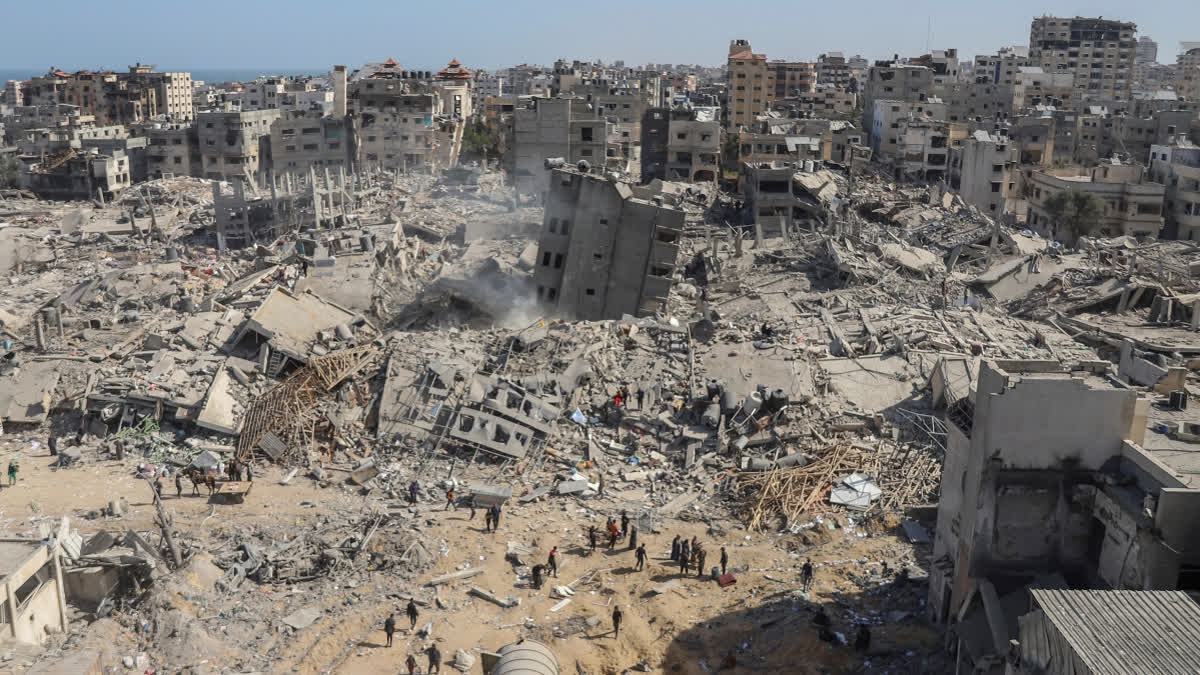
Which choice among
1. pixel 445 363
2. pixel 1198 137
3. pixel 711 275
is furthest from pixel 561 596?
pixel 1198 137

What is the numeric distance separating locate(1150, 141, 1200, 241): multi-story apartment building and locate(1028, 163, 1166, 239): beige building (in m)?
0.75

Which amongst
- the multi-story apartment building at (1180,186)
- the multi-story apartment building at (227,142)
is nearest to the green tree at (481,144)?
the multi-story apartment building at (227,142)

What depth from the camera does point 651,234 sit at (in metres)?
31.5

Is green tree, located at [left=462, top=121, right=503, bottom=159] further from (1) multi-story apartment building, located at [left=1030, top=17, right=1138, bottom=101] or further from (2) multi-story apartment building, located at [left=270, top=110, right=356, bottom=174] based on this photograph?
(1) multi-story apartment building, located at [left=1030, top=17, right=1138, bottom=101]

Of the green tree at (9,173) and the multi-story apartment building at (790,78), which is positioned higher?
the multi-story apartment building at (790,78)

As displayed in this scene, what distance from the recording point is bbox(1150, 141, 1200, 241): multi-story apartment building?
47.2 meters

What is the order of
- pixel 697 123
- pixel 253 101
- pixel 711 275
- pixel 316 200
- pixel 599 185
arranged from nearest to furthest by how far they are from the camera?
pixel 599 185
pixel 711 275
pixel 316 200
pixel 697 123
pixel 253 101

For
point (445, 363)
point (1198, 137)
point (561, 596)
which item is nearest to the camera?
point (561, 596)

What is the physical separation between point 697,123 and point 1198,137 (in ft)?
101

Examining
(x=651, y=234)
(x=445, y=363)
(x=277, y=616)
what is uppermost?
(x=651, y=234)

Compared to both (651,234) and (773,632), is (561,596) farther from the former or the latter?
(651,234)

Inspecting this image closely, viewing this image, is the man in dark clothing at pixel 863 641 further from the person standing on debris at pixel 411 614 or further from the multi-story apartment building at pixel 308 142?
the multi-story apartment building at pixel 308 142

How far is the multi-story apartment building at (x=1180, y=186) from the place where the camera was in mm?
47156

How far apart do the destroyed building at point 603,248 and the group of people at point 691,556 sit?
13.9 meters
